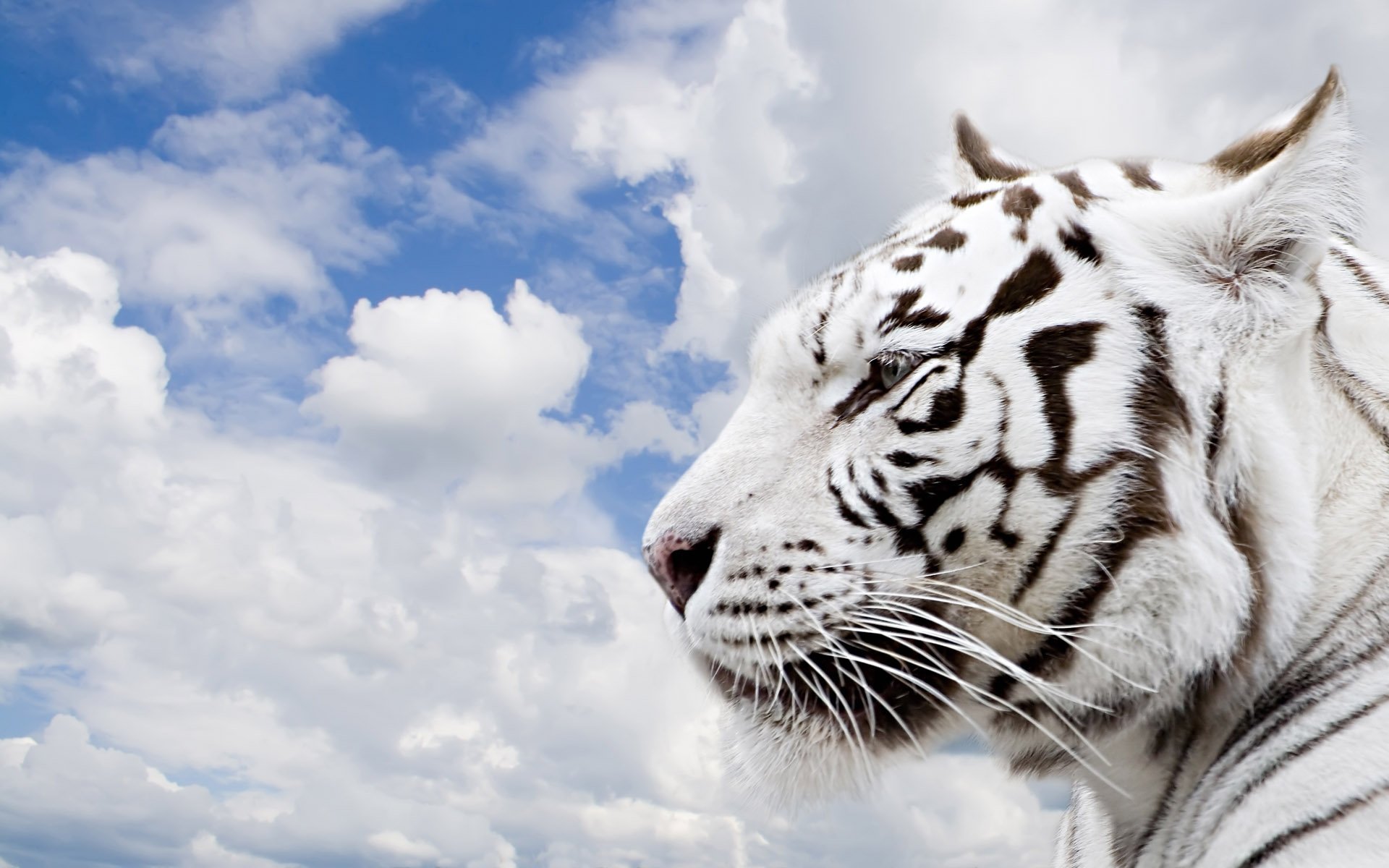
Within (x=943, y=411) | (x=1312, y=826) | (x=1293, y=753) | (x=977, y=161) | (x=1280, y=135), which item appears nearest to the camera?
(x=1312, y=826)

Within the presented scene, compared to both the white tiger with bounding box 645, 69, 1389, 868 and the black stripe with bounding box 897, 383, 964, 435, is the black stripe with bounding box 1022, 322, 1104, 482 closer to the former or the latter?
the white tiger with bounding box 645, 69, 1389, 868

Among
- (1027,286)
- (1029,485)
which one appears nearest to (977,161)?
(1027,286)

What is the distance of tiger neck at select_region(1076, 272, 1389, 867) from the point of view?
2.75m

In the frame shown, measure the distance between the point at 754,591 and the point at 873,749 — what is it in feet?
1.96

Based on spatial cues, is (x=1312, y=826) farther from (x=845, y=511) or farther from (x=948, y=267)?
(x=948, y=267)

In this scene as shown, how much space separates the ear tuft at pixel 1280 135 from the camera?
288 centimetres

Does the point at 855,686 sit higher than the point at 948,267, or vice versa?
the point at 948,267

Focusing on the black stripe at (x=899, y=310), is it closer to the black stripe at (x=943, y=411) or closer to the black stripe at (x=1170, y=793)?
the black stripe at (x=943, y=411)

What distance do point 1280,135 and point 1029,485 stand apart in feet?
4.11

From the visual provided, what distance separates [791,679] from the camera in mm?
3260

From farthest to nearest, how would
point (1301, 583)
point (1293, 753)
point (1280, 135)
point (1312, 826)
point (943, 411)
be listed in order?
point (1280, 135) < point (943, 411) < point (1301, 583) < point (1293, 753) < point (1312, 826)

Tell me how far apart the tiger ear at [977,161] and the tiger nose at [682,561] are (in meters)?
1.75

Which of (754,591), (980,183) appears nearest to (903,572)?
(754,591)

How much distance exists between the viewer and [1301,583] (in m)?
2.75
